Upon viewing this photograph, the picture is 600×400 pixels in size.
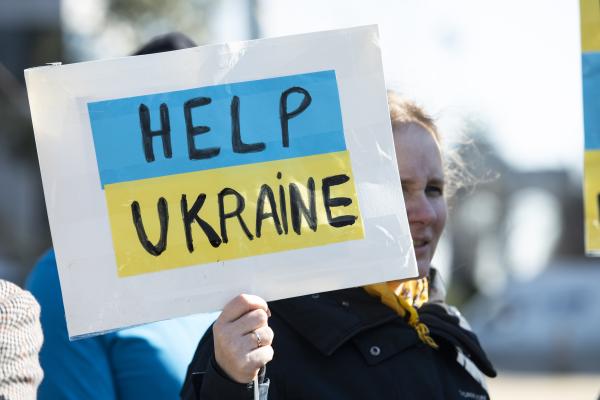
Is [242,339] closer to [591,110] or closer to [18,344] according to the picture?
[18,344]

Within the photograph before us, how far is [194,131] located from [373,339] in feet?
2.15

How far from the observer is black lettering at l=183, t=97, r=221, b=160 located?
2326 millimetres

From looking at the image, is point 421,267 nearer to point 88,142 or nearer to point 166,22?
point 88,142

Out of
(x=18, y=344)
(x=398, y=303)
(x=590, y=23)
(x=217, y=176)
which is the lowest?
(x=398, y=303)

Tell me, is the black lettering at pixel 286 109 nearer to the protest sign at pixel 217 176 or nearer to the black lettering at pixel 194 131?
the protest sign at pixel 217 176

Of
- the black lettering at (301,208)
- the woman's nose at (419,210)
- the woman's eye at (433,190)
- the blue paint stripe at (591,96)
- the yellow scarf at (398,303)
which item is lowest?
the yellow scarf at (398,303)

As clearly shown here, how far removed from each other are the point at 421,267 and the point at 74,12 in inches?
641

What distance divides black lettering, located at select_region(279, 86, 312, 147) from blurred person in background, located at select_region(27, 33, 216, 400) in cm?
90

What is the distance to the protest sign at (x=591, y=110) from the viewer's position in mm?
2994

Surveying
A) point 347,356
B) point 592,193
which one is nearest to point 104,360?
point 347,356

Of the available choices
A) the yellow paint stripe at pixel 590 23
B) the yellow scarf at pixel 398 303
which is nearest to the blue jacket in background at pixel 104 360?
the yellow scarf at pixel 398 303

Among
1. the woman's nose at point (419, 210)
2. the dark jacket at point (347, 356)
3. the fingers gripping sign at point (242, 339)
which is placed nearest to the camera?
the fingers gripping sign at point (242, 339)

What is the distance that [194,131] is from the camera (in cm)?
233

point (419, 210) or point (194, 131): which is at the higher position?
point (194, 131)
